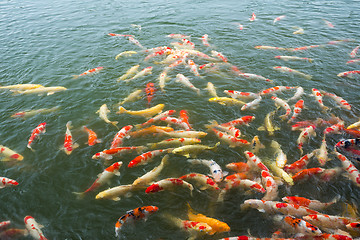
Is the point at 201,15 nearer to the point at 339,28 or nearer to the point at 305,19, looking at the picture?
the point at 305,19

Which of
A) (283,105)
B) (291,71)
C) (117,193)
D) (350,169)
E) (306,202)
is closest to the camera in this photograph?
(306,202)

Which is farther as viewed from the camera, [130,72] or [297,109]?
[130,72]

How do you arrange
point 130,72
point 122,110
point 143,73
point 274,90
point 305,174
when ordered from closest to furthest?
1. point 305,174
2. point 122,110
3. point 274,90
4. point 143,73
5. point 130,72

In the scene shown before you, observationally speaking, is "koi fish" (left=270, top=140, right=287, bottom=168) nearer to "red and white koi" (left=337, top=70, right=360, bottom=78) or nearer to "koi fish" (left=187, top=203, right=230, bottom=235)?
"koi fish" (left=187, top=203, right=230, bottom=235)

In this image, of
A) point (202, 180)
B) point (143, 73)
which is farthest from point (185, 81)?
point (202, 180)

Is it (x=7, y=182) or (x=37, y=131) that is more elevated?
(x=37, y=131)

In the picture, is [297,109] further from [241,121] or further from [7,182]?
[7,182]

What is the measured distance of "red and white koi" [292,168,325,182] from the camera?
605cm

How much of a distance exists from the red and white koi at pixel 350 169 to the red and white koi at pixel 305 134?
92cm

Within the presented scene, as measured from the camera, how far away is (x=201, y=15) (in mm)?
17469

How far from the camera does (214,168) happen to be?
633 cm

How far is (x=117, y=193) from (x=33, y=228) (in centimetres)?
186

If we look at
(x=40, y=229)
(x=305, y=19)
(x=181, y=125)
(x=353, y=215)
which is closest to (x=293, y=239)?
(x=353, y=215)

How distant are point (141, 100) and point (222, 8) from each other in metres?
13.0
